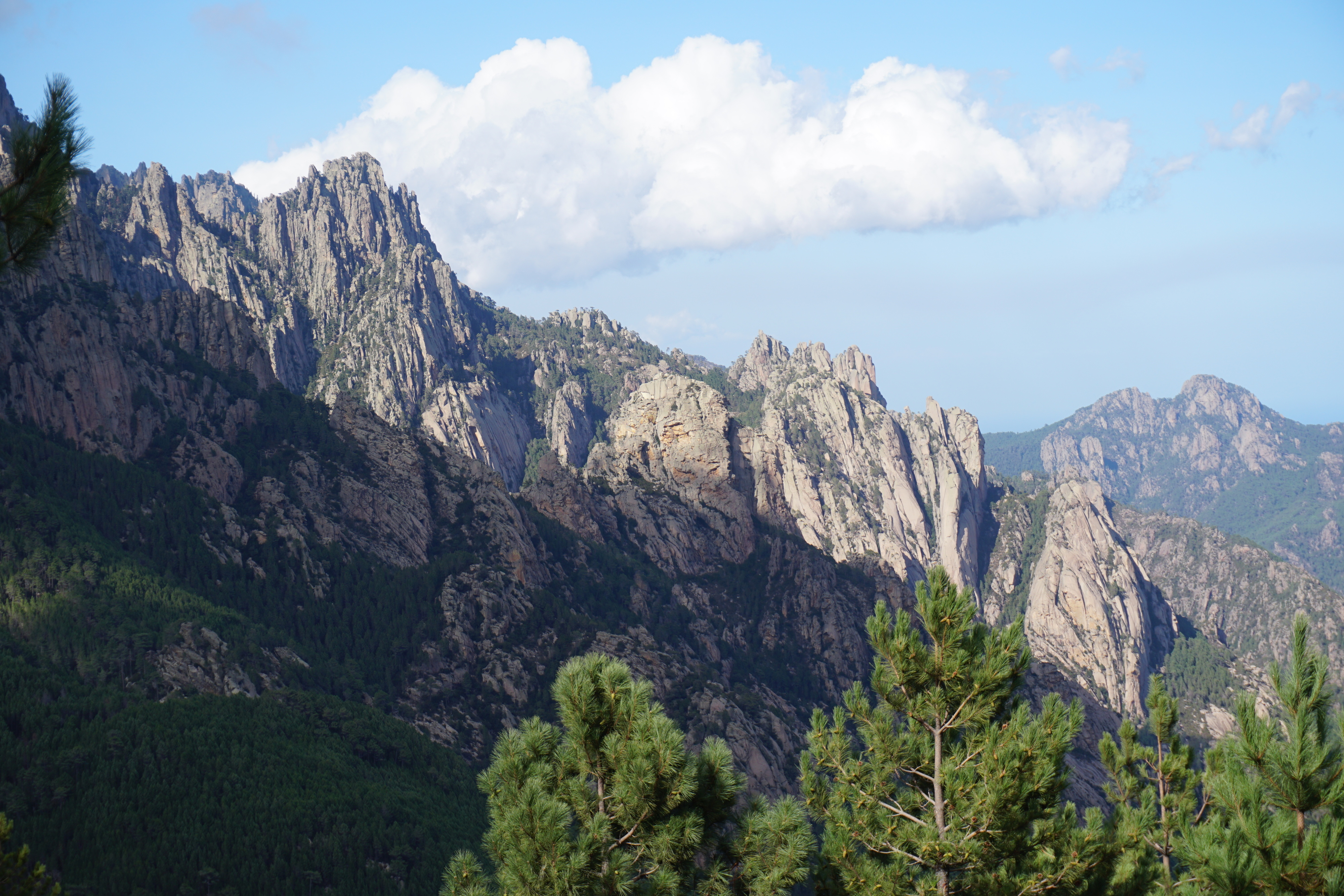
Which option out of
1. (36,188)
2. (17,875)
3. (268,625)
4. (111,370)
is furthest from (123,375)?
(36,188)

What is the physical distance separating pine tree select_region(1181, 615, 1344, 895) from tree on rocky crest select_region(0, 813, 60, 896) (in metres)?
32.3

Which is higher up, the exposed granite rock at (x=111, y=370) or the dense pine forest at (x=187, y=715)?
the exposed granite rock at (x=111, y=370)

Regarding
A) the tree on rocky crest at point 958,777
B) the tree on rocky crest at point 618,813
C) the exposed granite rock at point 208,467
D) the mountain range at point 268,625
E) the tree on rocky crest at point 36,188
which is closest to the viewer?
the tree on rocky crest at point 36,188

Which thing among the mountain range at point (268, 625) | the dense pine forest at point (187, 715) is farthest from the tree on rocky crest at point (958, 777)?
the dense pine forest at point (187, 715)

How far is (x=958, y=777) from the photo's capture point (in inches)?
985

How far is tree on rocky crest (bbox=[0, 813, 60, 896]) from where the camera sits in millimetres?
29375

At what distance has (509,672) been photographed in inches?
5443

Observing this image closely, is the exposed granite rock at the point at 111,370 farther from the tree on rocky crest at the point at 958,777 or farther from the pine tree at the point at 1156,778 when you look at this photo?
the tree on rocky crest at the point at 958,777

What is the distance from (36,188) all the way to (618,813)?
18983 millimetres

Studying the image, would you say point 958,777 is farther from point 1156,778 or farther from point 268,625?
point 268,625

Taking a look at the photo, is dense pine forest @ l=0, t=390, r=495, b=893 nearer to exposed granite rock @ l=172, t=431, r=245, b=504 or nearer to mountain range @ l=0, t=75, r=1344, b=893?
mountain range @ l=0, t=75, r=1344, b=893

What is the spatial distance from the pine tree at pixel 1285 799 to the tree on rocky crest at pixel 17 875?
32.3 meters

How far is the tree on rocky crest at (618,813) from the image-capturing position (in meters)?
23.4

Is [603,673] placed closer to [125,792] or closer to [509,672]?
[125,792]
